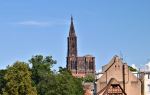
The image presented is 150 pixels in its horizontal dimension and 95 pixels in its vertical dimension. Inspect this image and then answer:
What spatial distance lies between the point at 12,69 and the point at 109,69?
29.9 metres

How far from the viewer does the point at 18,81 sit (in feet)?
315

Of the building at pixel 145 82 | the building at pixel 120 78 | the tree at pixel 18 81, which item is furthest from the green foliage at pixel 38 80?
the building at pixel 145 82

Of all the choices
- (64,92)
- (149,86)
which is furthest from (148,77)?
(64,92)

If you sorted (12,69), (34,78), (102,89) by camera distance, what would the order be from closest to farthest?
(12,69), (102,89), (34,78)

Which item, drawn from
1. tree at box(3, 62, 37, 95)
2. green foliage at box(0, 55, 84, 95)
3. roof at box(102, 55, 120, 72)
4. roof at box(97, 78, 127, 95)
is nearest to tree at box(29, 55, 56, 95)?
green foliage at box(0, 55, 84, 95)

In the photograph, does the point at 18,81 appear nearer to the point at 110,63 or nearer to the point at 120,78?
the point at 120,78

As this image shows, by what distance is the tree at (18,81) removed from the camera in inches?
3745

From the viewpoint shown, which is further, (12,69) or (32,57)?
(32,57)

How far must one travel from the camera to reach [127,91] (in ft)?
402

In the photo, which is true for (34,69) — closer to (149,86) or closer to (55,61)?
(55,61)

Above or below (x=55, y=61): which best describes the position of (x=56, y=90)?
below

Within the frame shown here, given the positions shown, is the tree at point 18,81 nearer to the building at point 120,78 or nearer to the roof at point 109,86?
the roof at point 109,86

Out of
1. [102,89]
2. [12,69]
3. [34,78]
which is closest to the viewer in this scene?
[12,69]

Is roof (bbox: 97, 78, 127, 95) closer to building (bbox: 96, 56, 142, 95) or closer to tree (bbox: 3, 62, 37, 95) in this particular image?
building (bbox: 96, 56, 142, 95)
